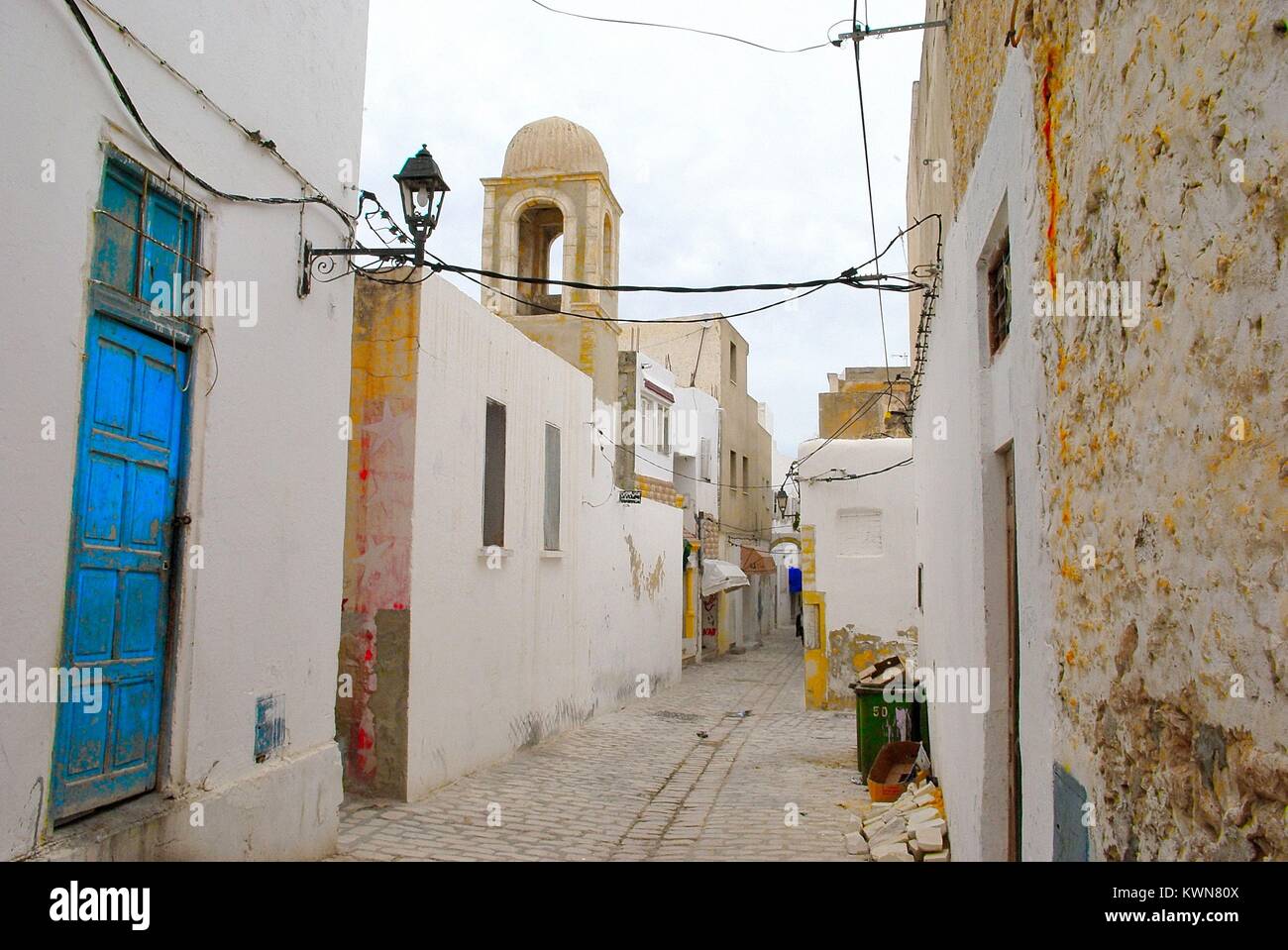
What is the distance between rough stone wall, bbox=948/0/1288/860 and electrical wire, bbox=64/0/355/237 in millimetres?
3912

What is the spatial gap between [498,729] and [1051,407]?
844cm

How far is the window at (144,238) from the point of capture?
473cm

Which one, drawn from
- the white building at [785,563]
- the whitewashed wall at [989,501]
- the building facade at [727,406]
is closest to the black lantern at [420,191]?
the whitewashed wall at [989,501]

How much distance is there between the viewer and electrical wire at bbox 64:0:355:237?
4.39 metres

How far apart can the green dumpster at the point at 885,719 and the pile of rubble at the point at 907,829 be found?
3.50 feet

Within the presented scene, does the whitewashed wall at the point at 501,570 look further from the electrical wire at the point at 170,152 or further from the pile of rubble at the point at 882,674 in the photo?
the pile of rubble at the point at 882,674

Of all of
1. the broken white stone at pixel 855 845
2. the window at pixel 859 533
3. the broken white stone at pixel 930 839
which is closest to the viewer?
the broken white stone at pixel 930 839

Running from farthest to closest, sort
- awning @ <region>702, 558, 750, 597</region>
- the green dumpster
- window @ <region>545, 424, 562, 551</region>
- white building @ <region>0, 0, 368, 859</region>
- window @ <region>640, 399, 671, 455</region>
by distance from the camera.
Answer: window @ <region>640, 399, 671, 455</region>, awning @ <region>702, 558, 750, 597</region>, window @ <region>545, 424, 562, 551</region>, the green dumpster, white building @ <region>0, 0, 368, 859</region>

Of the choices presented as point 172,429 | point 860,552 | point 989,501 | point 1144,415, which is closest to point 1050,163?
point 1144,415

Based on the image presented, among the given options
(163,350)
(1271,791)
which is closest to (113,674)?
(163,350)

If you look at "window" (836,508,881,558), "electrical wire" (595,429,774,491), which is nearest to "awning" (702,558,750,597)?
"electrical wire" (595,429,774,491)

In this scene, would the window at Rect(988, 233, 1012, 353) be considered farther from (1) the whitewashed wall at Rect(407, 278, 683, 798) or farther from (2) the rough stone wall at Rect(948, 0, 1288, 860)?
(1) the whitewashed wall at Rect(407, 278, 683, 798)

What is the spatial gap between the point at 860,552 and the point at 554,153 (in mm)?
8671
